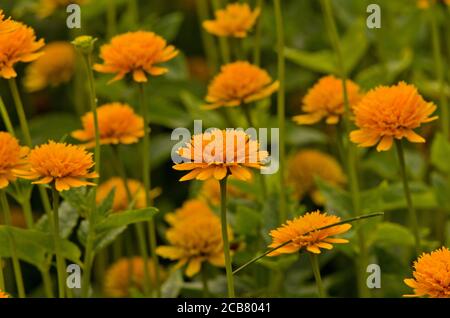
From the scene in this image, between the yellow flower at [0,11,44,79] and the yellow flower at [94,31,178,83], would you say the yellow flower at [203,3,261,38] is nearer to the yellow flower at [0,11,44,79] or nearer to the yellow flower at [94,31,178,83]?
the yellow flower at [94,31,178,83]

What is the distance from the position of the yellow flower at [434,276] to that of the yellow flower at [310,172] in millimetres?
585

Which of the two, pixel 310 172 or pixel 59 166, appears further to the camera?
pixel 310 172

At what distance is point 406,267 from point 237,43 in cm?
34

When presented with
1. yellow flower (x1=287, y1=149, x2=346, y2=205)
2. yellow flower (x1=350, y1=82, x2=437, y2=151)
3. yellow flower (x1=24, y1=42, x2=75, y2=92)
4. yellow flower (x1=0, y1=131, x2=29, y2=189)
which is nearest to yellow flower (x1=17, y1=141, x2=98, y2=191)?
yellow flower (x1=0, y1=131, x2=29, y2=189)

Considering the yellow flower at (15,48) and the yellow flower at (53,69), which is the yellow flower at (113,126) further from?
the yellow flower at (53,69)

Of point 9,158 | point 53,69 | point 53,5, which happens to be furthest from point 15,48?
point 53,69

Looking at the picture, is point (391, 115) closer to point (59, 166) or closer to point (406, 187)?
point (406, 187)

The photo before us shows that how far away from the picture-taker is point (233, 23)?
979 mm

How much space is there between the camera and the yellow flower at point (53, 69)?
147 centimetres

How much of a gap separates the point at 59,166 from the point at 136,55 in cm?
17

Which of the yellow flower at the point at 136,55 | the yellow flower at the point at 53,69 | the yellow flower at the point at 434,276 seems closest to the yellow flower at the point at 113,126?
the yellow flower at the point at 136,55

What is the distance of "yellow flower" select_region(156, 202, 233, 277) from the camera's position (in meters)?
0.93
